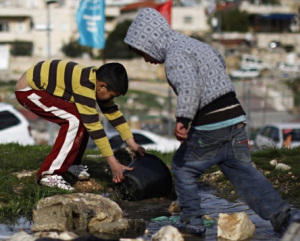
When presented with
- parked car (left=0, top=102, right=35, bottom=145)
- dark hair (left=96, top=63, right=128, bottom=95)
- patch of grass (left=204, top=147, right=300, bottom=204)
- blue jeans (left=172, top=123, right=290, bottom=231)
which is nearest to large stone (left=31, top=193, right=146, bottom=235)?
blue jeans (left=172, top=123, right=290, bottom=231)

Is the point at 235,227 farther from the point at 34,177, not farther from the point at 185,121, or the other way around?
the point at 34,177

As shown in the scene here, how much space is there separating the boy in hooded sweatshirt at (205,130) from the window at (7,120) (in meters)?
13.2

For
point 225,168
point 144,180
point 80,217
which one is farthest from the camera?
point 144,180

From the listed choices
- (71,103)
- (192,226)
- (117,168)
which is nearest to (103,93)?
(71,103)

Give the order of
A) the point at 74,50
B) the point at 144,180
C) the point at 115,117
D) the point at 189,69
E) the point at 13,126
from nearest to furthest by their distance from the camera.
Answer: the point at 189,69, the point at 144,180, the point at 115,117, the point at 13,126, the point at 74,50

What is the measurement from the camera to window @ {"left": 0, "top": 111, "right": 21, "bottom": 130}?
763 inches

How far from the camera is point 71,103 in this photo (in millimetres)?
8078

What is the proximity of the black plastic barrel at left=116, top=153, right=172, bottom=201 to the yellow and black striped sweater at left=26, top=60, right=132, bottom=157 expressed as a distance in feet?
0.97

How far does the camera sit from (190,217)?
6.60 meters

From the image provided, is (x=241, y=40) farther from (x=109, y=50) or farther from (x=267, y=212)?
(x=267, y=212)

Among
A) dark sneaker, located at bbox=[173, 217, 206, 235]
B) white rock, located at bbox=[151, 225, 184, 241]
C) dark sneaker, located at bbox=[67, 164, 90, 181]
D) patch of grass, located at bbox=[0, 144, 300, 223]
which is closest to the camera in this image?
white rock, located at bbox=[151, 225, 184, 241]

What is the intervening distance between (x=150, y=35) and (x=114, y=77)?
1247 millimetres

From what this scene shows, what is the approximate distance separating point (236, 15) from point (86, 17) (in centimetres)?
7681

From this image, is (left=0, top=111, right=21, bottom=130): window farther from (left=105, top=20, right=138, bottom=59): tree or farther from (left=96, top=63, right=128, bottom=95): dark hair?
(left=105, top=20, right=138, bottom=59): tree
